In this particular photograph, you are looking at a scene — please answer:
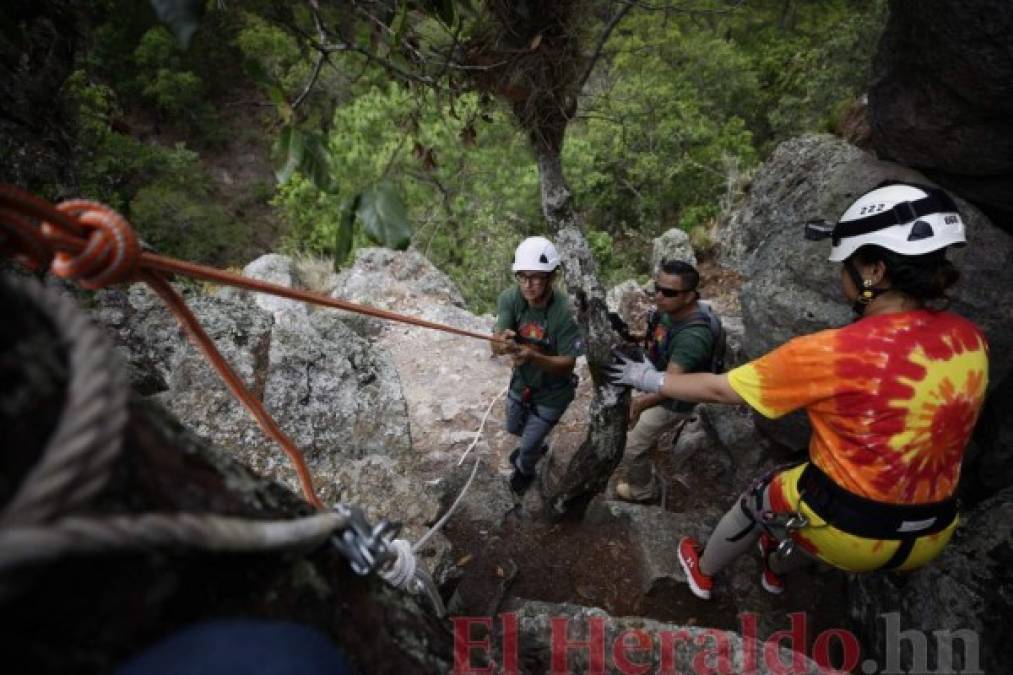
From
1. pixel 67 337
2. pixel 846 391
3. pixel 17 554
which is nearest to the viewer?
pixel 17 554

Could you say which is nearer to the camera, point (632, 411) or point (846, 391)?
point (846, 391)

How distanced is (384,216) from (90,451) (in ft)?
2.41

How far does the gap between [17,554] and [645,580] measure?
3700mm

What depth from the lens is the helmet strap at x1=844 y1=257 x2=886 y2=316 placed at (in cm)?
242

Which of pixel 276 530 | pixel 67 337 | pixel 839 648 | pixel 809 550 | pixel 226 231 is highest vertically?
pixel 226 231

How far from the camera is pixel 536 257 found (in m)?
3.77

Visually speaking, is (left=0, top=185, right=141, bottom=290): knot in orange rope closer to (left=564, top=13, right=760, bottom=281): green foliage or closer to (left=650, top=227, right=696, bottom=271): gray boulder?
(left=650, top=227, right=696, bottom=271): gray boulder

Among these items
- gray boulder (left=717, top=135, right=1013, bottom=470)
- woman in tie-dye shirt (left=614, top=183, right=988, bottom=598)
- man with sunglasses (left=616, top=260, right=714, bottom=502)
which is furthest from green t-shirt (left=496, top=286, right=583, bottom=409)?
gray boulder (left=717, top=135, right=1013, bottom=470)

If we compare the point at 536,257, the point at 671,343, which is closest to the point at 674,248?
the point at 671,343

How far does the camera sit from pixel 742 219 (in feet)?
29.2

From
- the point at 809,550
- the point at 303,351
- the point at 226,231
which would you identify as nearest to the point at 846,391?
the point at 809,550

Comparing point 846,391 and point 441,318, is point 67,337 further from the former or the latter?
point 441,318

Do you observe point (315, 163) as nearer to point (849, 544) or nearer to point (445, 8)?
point (445, 8)

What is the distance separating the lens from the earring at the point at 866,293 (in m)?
2.43
